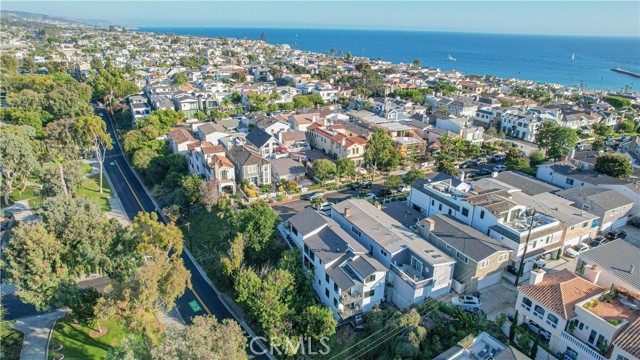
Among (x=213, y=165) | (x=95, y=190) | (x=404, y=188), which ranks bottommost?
(x=95, y=190)

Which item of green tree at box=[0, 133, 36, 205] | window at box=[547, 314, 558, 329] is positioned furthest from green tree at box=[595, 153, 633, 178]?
green tree at box=[0, 133, 36, 205]

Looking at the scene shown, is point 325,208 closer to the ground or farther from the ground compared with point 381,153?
closer to the ground

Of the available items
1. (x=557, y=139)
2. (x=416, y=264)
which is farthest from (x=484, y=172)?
(x=416, y=264)

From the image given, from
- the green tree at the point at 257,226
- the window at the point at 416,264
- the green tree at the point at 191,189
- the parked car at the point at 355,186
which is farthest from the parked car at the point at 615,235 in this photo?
the green tree at the point at 191,189

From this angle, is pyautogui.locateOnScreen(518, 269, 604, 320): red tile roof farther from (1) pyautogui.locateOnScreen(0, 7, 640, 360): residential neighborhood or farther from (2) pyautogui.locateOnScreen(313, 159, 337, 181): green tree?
(2) pyautogui.locateOnScreen(313, 159, 337, 181): green tree

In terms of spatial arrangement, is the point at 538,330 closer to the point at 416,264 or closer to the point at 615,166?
the point at 416,264

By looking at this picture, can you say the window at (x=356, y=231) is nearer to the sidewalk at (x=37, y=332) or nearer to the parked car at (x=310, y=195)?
the parked car at (x=310, y=195)

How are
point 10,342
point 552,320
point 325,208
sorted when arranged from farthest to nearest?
point 325,208
point 10,342
point 552,320
